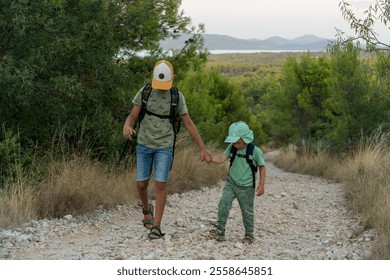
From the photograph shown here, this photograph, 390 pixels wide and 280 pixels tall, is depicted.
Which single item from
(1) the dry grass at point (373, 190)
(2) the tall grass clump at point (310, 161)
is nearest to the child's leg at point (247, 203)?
(1) the dry grass at point (373, 190)

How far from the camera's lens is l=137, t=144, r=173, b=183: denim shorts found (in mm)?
6543

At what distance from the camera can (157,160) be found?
6.57m

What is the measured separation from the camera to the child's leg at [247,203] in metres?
6.64

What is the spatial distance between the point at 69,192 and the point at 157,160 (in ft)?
6.84

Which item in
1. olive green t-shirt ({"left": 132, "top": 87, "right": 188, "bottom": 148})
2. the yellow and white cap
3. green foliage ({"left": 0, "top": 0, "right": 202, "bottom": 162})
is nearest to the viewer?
the yellow and white cap

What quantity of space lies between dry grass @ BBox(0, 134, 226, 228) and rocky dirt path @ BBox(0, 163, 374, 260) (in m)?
0.20

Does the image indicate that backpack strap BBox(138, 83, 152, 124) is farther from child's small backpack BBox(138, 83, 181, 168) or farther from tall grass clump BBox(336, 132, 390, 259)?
tall grass clump BBox(336, 132, 390, 259)

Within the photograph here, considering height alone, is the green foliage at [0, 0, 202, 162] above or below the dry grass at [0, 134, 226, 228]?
above

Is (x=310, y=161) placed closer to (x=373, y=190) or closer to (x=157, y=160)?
(x=373, y=190)

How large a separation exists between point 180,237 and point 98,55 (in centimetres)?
377

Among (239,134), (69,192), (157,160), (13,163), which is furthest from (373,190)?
(13,163)

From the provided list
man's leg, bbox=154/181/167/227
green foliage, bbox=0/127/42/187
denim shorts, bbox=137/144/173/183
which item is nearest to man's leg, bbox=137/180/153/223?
denim shorts, bbox=137/144/173/183

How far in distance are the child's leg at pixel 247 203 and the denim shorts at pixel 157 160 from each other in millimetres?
902

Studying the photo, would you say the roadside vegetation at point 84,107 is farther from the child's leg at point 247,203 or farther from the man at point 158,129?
the man at point 158,129
